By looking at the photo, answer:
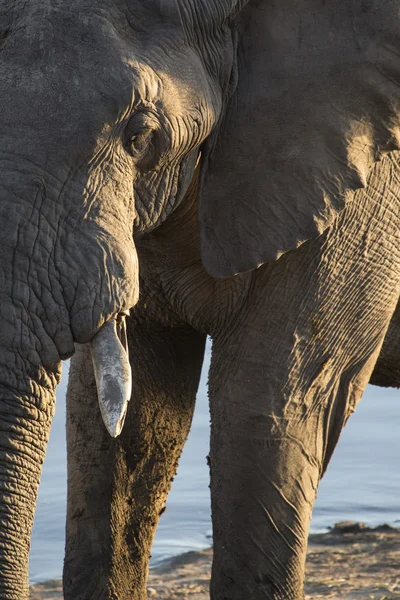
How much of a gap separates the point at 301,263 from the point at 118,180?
2.58ft

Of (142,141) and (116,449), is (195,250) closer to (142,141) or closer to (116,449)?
(142,141)

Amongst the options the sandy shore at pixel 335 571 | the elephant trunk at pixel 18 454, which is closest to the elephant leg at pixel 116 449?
the sandy shore at pixel 335 571

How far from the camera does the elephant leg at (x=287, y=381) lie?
480cm

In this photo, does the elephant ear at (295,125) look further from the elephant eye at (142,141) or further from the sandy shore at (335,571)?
the sandy shore at (335,571)

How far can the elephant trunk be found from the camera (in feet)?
12.9

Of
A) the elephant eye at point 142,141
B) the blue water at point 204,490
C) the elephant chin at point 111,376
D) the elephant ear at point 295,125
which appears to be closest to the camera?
the elephant chin at point 111,376

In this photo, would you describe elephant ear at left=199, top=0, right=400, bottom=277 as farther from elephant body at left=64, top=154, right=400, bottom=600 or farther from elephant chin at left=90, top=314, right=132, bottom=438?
elephant chin at left=90, top=314, right=132, bottom=438

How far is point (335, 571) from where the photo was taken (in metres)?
6.49

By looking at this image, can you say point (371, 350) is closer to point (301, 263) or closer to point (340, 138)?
point (301, 263)

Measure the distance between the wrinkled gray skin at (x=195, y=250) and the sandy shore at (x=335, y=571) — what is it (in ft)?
2.70

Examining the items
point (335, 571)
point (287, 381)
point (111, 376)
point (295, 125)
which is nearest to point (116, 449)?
point (287, 381)

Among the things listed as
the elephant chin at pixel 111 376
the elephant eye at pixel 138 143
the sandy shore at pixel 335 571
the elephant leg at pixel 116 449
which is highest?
the elephant eye at pixel 138 143

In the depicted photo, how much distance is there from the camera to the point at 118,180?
165 inches

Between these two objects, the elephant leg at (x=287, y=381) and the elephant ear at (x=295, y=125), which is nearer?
the elephant ear at (x=295, y=125)
